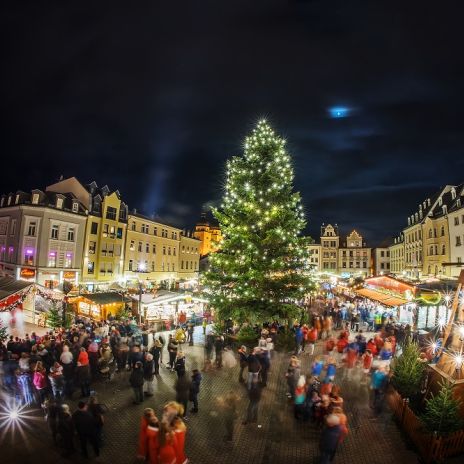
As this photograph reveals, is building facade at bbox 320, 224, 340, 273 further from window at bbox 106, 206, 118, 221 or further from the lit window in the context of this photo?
the lit window

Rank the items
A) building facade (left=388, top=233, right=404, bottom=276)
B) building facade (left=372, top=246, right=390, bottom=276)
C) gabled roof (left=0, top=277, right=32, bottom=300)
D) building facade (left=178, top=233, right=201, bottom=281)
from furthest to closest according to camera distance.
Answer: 1. building facade (left=372, top=246, right=390, bottom=276)
2. building facade (left=388, top=233, right=404, bottom=276)
3. building facade (left=178, top=233, right=201, bottom=281)
4. gabled roof (left=0, top=277, right=32, bottom=300)

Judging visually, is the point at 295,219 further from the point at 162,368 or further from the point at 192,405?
the point at 192,405

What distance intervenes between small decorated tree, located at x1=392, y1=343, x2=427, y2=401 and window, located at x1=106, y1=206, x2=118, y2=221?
4080 cm

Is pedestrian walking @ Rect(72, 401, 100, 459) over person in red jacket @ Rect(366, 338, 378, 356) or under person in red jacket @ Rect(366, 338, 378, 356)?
under

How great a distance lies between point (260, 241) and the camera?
20.3m

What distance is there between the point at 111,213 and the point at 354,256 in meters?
59.2

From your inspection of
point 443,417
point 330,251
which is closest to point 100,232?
point 443,417

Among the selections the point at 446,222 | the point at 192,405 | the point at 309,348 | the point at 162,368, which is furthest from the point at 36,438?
the point at 446,222

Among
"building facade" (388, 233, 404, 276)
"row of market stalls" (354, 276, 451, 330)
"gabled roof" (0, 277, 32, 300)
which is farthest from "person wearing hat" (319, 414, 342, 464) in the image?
"building facade" (388, 233, 404, 276)

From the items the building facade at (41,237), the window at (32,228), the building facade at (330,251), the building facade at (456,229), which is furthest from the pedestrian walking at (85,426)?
the building facade at (330,251)

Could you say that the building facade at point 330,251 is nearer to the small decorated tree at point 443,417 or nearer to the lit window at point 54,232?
the lit window at point 54,232

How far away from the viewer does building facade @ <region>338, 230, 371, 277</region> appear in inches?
3221

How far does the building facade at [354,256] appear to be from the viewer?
81812 mm

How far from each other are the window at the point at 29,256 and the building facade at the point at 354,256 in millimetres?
65712
